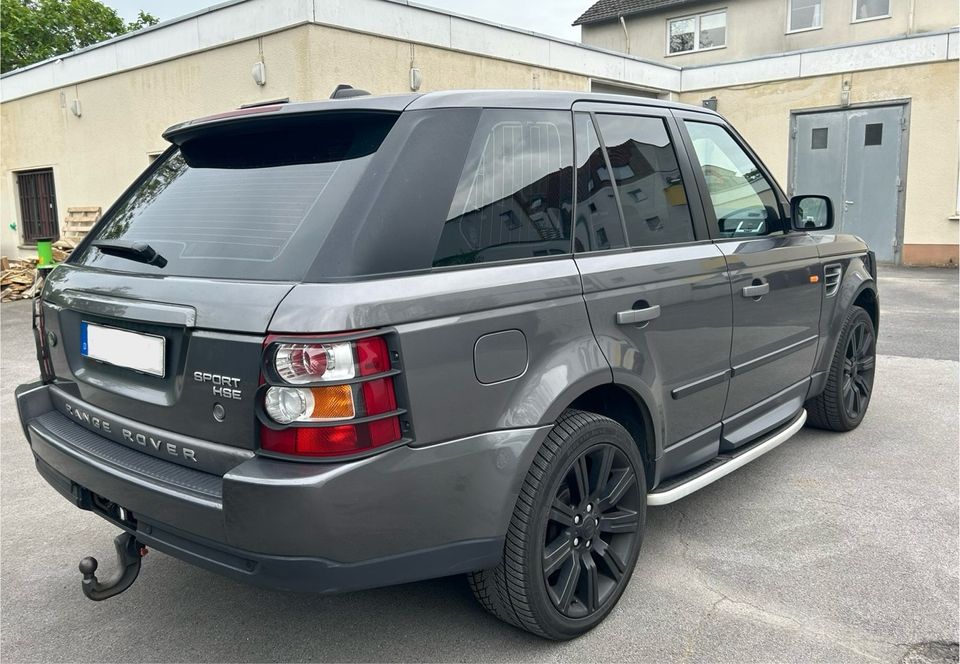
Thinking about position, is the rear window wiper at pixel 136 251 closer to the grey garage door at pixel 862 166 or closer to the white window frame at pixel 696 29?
the grey garage door at pixel 862 166

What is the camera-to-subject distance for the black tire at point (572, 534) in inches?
93.8

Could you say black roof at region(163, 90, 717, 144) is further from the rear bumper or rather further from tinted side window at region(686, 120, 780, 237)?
the rear bumper

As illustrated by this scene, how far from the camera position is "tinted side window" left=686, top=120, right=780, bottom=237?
349 centimetres

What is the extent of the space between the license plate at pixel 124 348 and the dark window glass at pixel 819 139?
16.2 m

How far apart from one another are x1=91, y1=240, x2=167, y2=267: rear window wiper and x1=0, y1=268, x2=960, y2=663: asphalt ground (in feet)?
4.34

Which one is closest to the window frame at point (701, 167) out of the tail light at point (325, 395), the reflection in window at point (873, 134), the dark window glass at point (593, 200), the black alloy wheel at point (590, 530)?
the dark window glass at point (593, 200)

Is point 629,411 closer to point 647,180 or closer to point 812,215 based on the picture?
point 647,180

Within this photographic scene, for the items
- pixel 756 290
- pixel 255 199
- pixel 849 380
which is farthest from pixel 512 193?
pixel 849 380

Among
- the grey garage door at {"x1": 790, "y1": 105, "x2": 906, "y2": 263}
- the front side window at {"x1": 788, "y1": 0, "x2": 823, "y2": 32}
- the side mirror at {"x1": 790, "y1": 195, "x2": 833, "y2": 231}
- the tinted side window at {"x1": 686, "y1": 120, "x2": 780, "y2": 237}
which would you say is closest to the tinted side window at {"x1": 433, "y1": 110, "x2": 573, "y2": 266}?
the tinted side window at {"x1": 686, "y1": 120, "x2": 780, "y2": 237}

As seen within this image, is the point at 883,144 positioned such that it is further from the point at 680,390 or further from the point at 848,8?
the point at 680,390

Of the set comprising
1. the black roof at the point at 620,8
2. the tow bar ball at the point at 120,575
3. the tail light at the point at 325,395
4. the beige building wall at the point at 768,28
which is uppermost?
the black roof at the point at 620,8

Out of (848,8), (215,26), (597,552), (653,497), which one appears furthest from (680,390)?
(848,8)

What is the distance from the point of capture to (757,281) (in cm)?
351

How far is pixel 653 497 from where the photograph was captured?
294 cm
